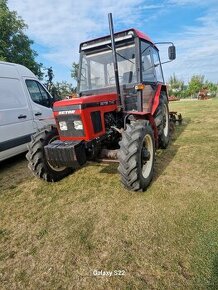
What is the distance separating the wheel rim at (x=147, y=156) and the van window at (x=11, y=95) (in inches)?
128

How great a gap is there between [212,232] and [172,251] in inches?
20.7

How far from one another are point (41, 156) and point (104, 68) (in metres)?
2.08

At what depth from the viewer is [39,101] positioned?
6.50 metres

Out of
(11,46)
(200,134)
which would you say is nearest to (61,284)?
(200,134)

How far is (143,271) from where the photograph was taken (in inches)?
86.9

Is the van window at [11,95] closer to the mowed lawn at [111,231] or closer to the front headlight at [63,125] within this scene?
the mowed lawn at [111,231]

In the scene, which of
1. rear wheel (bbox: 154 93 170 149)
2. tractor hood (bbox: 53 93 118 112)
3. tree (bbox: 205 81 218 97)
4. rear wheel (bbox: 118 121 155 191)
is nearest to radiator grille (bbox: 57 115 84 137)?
tractor hood (bbox: 53 93 118 112)

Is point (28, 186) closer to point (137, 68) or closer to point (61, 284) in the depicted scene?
point (61, 284)

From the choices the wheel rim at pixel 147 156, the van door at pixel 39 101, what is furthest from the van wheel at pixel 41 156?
the van door at pixel 39 101

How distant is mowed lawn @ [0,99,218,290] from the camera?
7.18 ft

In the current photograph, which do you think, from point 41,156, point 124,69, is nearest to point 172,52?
point 124,69

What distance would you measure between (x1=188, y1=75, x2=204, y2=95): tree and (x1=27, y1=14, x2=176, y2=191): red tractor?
49942 mm

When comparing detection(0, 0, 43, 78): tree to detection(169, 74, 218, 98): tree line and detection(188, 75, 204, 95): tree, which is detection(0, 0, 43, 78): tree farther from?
detection(188, 75, 204, 95): tree

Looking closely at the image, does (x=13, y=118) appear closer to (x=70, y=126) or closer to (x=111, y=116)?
(x=70, y=126)
